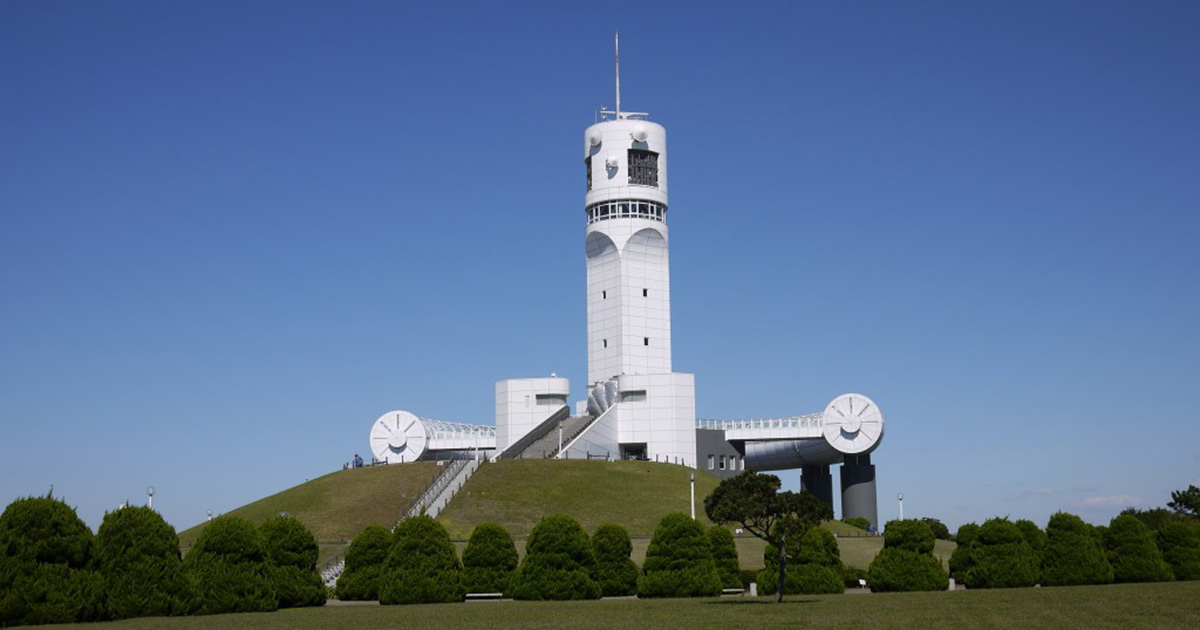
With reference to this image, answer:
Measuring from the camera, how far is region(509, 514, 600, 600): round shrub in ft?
141

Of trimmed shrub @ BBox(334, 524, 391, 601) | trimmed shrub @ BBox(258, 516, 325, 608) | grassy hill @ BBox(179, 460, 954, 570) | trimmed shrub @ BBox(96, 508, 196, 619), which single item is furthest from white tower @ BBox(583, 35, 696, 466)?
trimmed shrub @ BBox(96, 508, 196, 619)

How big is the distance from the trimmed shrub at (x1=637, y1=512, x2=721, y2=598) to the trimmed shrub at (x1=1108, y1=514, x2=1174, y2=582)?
15021mm

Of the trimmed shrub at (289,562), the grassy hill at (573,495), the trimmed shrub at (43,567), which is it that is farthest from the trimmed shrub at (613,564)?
the grassy hill at (573,495)

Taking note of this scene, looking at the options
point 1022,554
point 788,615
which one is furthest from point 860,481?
point 788,615

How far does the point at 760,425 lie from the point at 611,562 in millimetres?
51659

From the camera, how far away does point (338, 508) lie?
72.0 metres

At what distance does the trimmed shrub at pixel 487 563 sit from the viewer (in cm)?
4425

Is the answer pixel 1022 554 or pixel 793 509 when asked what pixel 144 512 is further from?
pixel 1022 554

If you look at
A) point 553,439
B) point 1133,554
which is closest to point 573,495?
point 553,439

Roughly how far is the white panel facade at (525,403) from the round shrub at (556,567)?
52.0 m

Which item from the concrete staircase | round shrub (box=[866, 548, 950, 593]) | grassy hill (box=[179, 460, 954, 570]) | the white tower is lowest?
round shrub (box=[866, 548, 950, 593])

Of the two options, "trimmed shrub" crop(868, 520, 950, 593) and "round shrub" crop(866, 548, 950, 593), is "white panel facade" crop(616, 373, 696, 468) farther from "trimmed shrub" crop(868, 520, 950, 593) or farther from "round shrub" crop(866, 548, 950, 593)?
"round shrub" crop(866, 548, 950, 593)

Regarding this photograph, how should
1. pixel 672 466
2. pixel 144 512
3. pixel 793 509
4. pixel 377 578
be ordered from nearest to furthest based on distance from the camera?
pixel 144 512, pixel 793 509, pixel 377 578, pixel 672 466

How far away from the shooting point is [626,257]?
96375 millimetres
